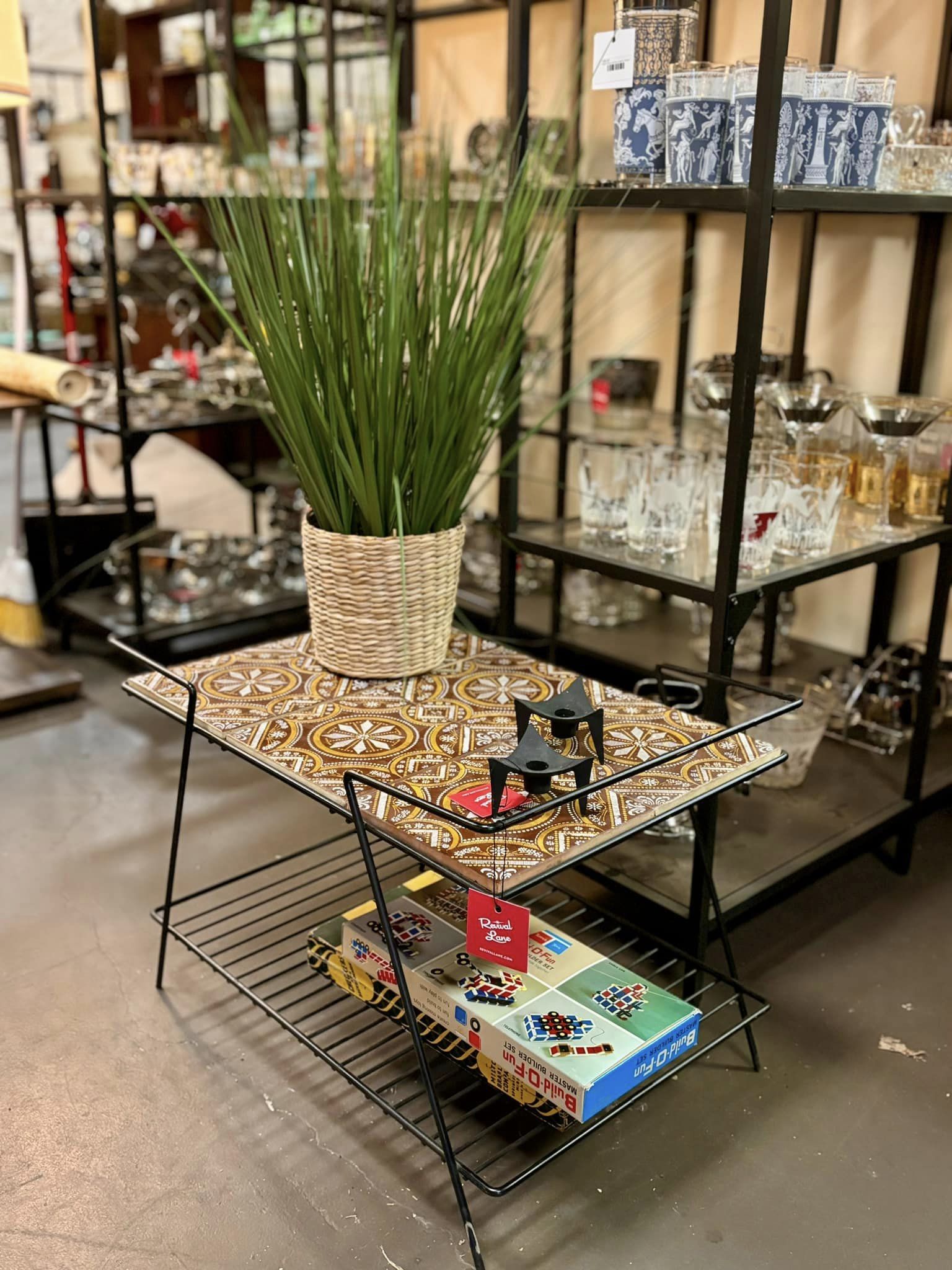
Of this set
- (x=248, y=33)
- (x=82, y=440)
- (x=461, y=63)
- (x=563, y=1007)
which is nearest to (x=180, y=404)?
(x=82, y=440)

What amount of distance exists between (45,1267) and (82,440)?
2.57 m

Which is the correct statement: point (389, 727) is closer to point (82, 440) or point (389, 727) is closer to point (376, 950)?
point (376, 950)

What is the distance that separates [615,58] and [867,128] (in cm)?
36

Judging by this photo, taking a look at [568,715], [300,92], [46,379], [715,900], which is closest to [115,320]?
[46,379]

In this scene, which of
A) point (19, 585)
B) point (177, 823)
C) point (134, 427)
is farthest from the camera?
point (19, 585)

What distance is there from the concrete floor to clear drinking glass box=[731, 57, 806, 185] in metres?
1.22

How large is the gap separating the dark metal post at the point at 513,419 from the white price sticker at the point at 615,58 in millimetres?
111

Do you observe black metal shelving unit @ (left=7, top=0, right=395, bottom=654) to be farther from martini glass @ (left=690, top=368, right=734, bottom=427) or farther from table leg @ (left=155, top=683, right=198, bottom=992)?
table leg @ (left=155, top=683, right=198, bottom=992)

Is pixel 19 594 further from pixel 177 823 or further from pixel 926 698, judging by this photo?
pixel 926 698

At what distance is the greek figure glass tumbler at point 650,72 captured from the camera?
1.66 metres

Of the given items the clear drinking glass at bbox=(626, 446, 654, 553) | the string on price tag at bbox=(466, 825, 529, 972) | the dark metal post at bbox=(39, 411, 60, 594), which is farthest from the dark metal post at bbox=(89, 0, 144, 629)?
→ the string on price tag at bbox=(466, 825, 529, 972)

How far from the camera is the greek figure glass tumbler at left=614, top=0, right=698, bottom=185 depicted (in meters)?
1.66

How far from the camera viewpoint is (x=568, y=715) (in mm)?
1459

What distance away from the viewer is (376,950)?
166 centimetres
